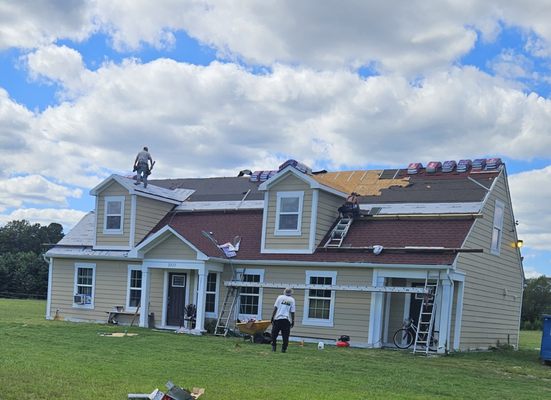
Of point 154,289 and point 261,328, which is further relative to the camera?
point 154,289

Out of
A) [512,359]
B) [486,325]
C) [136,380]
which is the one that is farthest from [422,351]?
[136,380]

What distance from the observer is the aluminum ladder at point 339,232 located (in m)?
22.0

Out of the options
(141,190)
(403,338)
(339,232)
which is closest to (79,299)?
(141,190)

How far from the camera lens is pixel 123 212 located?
25953mm

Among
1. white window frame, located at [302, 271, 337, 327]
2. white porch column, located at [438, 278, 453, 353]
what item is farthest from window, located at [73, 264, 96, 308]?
white porch column, located at [438, 278, 453, 353]

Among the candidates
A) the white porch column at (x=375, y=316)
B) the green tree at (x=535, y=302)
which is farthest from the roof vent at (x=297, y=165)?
the green tree at (x=535, y=302)

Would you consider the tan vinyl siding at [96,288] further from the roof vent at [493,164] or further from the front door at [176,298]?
the roof vent at [493,164]

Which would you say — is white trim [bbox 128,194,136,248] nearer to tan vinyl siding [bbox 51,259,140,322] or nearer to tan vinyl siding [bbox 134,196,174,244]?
tan vinyl siding [bbox 134,196,174,244]

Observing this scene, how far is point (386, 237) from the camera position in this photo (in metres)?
21.4

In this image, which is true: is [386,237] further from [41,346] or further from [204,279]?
[41,346]

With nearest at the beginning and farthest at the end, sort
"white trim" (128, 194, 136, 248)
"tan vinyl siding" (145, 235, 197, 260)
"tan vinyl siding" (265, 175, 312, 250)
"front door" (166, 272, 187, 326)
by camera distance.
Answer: "tan vinyl siding" (265, 175, 312, 250), "tan vinyl siding" (145, 235, 197, 260), "front door" (166, 272, 187, 326), "white trim" (128, 194, 136, 248)

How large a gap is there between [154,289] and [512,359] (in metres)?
12.7

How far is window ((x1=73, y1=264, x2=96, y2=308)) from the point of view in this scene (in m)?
26.2

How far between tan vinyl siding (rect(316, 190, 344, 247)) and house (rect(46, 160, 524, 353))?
60mm
